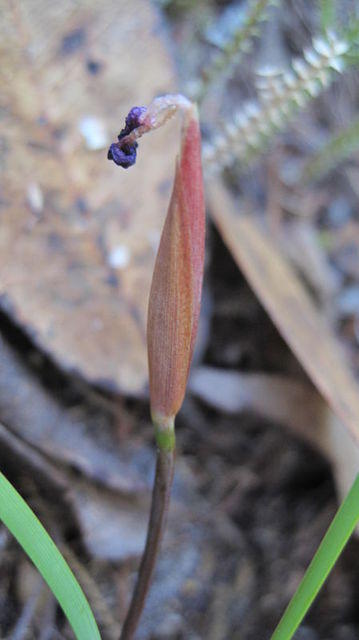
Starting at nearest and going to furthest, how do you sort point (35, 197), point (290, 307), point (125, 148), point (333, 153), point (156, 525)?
point (125, 148)
point (156, 525)
point (35, 197)
point (290, 307)
point (333, 153)

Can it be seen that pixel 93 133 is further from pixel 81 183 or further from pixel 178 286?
pixel 178 286

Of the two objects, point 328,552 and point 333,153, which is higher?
point 333,153

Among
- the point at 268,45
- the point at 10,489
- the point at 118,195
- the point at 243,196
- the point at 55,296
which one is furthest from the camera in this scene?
the point at 268,45

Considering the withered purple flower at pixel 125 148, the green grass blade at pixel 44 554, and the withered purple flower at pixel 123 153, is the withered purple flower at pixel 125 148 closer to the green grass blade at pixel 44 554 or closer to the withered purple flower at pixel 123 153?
the withered purple flower at pixel 123 153

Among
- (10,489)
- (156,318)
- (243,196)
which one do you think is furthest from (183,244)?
(243,196)

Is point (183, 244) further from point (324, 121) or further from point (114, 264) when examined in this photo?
point (324, 121)

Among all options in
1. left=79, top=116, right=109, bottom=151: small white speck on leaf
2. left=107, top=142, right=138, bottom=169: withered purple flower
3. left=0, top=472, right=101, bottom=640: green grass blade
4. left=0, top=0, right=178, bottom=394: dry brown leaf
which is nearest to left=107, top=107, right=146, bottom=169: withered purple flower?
left=107, top=142, right=138, bottom=169: withered purple flower

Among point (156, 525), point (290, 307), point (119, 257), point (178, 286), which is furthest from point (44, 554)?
point (290, 307)
